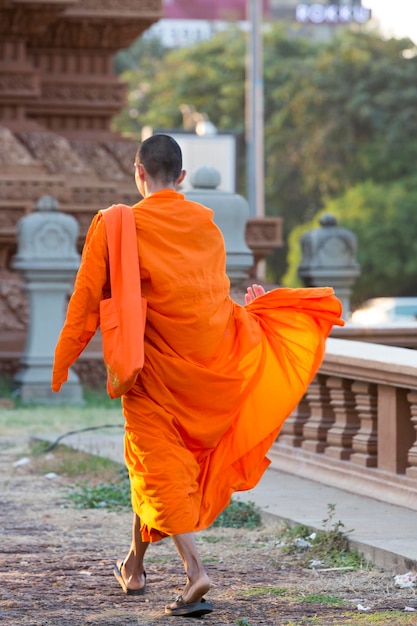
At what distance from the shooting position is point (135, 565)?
5.70 meters

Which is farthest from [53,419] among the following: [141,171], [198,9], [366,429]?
[198,9]

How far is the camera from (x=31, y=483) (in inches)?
352

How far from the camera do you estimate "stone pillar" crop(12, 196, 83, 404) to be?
14.1m

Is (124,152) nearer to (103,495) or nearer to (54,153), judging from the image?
(54,153)

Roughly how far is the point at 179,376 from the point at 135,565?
765mm

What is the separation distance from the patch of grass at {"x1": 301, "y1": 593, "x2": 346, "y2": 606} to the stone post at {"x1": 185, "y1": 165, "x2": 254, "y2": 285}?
5226mm

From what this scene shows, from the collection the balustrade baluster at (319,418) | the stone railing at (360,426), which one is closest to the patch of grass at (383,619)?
the stone railing at (360,426)

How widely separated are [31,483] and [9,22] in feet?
31.3

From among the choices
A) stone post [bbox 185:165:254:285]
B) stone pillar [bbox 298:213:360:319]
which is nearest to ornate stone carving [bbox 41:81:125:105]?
stone pillar [bbox 298:213:360:319]

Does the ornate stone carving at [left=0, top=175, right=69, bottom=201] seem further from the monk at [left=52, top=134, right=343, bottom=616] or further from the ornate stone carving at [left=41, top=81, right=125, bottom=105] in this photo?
the monk at [left=52, top=134, right=343, bottom=616]

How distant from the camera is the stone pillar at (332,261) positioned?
1614 centimetres

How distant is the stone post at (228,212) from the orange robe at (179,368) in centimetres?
492

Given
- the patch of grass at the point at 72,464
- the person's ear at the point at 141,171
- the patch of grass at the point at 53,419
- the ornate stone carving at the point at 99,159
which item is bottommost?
the patch of grass at the point at 53,419

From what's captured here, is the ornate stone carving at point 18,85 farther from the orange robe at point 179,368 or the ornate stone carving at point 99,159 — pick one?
the orange robe at point 179,368
